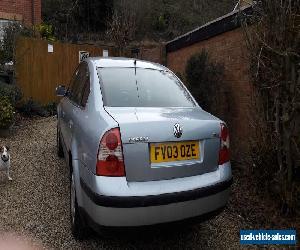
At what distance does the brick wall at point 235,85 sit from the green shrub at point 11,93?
571 cm

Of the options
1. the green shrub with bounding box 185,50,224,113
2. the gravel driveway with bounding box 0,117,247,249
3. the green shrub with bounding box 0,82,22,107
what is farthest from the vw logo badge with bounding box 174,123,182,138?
the green shrub with bounding box 0,82,22,107

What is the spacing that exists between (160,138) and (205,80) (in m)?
4.31

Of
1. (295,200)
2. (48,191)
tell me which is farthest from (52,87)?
(295,200)

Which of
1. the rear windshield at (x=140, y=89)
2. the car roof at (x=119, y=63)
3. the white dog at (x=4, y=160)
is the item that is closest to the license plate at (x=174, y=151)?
the rear windshield at (x=140, y=89)

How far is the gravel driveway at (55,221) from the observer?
12.6 ft

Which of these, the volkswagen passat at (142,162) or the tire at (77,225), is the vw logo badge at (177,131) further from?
the tire at (77,225)

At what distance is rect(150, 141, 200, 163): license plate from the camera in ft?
10.4

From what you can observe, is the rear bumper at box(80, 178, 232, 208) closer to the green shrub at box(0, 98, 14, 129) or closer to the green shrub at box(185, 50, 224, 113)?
the green shrub at box(185, 50, 224, 113)

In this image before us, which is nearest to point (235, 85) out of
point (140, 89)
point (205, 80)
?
point (205, 80)

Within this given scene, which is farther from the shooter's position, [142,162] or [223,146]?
[223,146]

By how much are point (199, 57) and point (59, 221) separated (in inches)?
175

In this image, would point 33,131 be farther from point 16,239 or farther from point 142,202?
point 142,202

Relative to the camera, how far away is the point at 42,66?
13055 millimetres

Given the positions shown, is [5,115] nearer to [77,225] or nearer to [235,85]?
[235,85]
